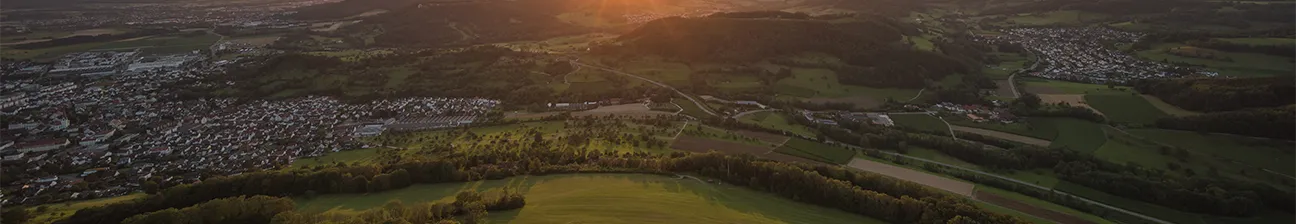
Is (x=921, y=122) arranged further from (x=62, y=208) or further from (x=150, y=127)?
(x=150, y=127)

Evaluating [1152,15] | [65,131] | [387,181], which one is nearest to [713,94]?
[387,181]

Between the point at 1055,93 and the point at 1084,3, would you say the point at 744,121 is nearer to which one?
the point at 1055,93

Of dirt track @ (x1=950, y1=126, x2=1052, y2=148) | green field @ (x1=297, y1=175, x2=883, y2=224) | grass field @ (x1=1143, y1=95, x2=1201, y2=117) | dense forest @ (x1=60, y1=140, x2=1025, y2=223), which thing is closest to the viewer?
dense forest @ (x1=60, y1=140, x2=1025, y2=223)

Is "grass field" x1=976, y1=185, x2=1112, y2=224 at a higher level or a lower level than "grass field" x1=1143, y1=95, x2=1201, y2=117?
lower

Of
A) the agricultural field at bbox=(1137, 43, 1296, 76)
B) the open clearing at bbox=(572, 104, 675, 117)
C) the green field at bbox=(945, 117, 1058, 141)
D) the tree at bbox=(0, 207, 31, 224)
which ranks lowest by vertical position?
the open clearing at bbox=(572, 104, 675, 117)

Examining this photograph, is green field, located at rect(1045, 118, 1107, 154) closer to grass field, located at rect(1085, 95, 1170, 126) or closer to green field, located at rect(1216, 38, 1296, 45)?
grass field, located at rect(1085, 95, 1170, 126)

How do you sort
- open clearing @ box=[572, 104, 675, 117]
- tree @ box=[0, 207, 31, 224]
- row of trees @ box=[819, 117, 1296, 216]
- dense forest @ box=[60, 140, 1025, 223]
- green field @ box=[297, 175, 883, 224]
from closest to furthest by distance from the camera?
tree @ box=[0, 207, 31, 224], dense forest @ box=[60, 140, 1025, 223], green field @ box=[297, 175, 883, 224], row of trees @ box=[819, 117, 1296, 216], open clearing @ box=[572, 104, 675, 117]

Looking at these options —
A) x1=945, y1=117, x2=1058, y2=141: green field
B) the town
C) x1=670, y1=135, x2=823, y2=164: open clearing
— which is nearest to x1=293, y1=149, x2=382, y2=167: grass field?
x1=670, y1=135, x2=823, y2=164: open clearing

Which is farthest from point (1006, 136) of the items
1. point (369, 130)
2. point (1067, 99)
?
point (369, 130)
